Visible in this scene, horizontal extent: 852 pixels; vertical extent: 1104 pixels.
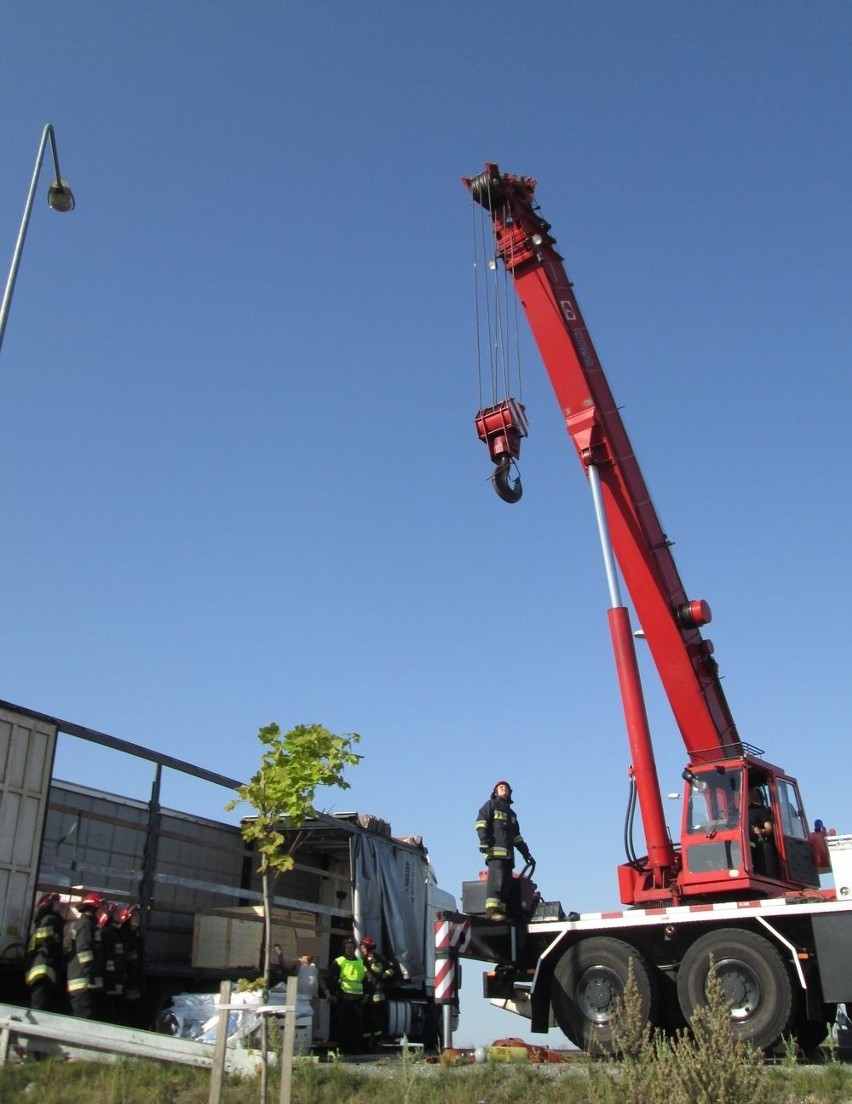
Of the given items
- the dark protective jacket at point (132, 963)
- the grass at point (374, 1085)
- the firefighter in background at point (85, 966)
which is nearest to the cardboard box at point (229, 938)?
the dark protective jacket at point (132, 963)

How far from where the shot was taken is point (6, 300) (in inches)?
496

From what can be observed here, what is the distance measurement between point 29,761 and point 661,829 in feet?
23.6

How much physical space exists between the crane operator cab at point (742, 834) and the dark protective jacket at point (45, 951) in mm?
6774

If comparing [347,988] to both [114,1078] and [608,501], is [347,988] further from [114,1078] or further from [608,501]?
[608,501]

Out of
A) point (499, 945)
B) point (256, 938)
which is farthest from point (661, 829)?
point (256, 938)

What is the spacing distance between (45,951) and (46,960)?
9 centimetres

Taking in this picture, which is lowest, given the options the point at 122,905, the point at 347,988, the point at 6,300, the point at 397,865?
the point at 347,988

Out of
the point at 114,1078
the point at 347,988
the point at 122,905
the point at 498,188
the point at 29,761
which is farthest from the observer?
the point at 498,188

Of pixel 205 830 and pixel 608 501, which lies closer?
pixel 608 501

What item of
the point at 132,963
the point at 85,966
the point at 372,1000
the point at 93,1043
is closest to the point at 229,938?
the point at 372,1000

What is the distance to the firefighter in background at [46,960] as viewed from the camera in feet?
32.9

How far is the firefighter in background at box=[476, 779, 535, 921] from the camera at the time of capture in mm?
12195

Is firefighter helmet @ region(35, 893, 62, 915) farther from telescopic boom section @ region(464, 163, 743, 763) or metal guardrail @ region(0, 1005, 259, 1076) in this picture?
telescopic boom section @ region(464, 163, 743, 763)

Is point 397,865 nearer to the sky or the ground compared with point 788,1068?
nearer to the sky
